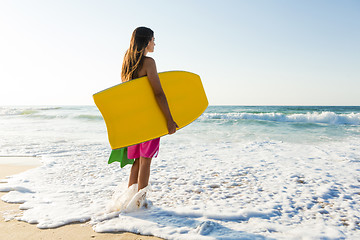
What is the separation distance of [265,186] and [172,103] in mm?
1525

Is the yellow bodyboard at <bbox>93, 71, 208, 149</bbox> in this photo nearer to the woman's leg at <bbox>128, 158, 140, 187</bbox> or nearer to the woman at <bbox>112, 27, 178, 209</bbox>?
the woman at <bbox>112, 27, 178, 209</bbox>

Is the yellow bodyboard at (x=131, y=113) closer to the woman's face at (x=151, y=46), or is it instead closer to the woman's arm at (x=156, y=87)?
the woman's arm at (x=156, y=87)

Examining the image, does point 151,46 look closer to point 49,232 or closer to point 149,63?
point 149,63

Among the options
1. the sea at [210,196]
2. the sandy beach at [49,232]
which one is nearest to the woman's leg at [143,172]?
the sea at [210,196]

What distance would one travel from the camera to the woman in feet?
6.23

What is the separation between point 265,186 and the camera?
2.93 metres

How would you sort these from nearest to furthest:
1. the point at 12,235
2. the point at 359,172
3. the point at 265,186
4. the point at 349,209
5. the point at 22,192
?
1. the point at 12,235
2. the point at 349,209
3. the point at 22,192
4. the point at 265,186
5. the point at 359,172

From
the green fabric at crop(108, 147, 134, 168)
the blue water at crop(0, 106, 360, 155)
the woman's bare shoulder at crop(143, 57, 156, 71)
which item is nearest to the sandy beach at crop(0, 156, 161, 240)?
the green fabric at crop(108, 147, 134, 168)

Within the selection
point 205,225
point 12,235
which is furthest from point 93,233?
point 205,225

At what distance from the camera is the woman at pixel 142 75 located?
6.23 ft

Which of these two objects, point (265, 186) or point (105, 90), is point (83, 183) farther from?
point (265, 186)

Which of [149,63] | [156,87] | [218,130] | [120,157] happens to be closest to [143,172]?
[120,157]

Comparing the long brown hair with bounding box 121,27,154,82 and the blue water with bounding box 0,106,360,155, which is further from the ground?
the long brown hair with bounding box 121,27,154,82

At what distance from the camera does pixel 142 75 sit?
1.98m
